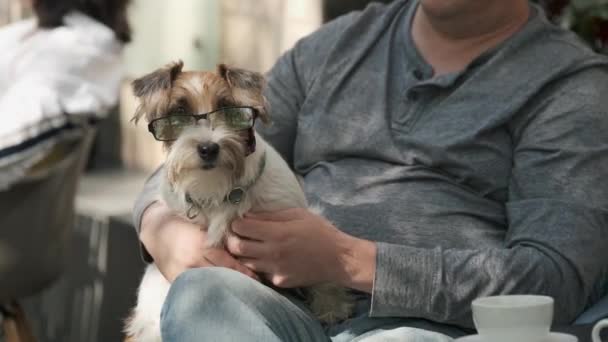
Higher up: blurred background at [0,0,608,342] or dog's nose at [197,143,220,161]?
dog's nose at [197,143,220,161]

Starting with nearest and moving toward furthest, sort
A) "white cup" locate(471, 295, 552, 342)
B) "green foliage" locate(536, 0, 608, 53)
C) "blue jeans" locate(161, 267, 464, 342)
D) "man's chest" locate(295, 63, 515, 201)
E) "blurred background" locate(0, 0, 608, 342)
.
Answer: "white cup" locate(471, 295, 552, 342) < "blue jeans" locate(161, 267, 464, 342) < "man's chest" locate(295, 63, 515, 201) < "green foliage" locate(536, 0, 608, 53) < "blurred background" locate(0, 0, 608, 342)

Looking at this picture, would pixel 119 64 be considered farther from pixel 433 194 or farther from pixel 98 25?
pixel 433 194

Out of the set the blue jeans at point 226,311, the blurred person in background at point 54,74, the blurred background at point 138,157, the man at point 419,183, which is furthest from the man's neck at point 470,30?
the blurred background at point 138,157

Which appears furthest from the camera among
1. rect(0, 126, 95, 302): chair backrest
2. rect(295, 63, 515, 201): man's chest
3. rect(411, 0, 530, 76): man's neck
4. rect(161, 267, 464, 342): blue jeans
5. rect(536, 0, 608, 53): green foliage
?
rect(536, 0, 608, 53): green foliage

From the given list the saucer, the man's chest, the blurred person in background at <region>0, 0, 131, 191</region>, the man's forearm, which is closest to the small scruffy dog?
the man's forearm

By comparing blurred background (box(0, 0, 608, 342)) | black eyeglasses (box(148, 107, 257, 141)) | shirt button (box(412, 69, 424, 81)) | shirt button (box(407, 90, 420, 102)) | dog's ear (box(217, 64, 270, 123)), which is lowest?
blurred background (box(0, 0, 608, 342))

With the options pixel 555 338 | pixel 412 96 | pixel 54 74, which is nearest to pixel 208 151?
pixel 412 96

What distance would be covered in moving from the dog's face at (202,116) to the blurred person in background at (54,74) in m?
0.97

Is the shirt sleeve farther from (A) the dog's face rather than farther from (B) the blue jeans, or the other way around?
(A) the dog's face

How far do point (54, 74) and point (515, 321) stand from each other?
188 cm

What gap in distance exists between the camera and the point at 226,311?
183 centimetres

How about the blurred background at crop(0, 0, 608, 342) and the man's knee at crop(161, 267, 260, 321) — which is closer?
the man's knee at crop(161, 267, 260, 321)

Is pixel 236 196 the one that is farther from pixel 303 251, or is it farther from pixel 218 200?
pixel 303 251

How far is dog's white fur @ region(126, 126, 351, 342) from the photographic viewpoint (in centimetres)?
194
